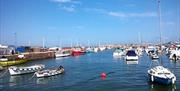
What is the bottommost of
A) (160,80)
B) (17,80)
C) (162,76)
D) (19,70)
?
(17,80)

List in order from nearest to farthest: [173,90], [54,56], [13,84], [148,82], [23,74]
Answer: [173,90] < [148,82] < [13,84] < [23,74] < [54,56]

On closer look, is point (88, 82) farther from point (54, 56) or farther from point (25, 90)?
point (54, 56)

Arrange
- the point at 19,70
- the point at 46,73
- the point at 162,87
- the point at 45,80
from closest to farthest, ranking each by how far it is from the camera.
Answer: the point at 162,87
the point at 45,80
the point at 46,73
the point at 19,70

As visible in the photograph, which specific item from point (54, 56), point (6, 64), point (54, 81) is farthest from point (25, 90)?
point (54, 56)

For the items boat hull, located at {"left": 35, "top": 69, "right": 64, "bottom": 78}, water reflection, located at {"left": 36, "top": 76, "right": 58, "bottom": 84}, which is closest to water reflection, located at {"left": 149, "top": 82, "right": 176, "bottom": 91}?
water reflection, located at {"left": 36, "top": 76, "right": 58, "bottom": 84}

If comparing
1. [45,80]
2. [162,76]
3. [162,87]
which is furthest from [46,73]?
[162,76]

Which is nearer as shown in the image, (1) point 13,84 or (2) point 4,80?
(1) point 13,84

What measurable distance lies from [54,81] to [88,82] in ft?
24.9

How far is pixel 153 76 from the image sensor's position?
48.7 metres

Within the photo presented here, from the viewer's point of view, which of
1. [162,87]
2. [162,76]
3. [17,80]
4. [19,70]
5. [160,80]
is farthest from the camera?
[19,70]

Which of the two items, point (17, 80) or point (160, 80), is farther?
point (17, 80)

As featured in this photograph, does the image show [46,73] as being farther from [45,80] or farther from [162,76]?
[162,76]

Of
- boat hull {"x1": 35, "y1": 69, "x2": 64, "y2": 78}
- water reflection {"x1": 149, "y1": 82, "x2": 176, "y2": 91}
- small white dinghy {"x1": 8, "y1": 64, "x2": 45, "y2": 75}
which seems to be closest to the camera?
water reflection {"x1": 149, "y1": 82, "x2": 176, "y2": 91}

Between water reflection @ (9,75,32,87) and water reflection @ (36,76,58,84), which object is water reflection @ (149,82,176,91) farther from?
water reflection @ (9,75,32,87)
